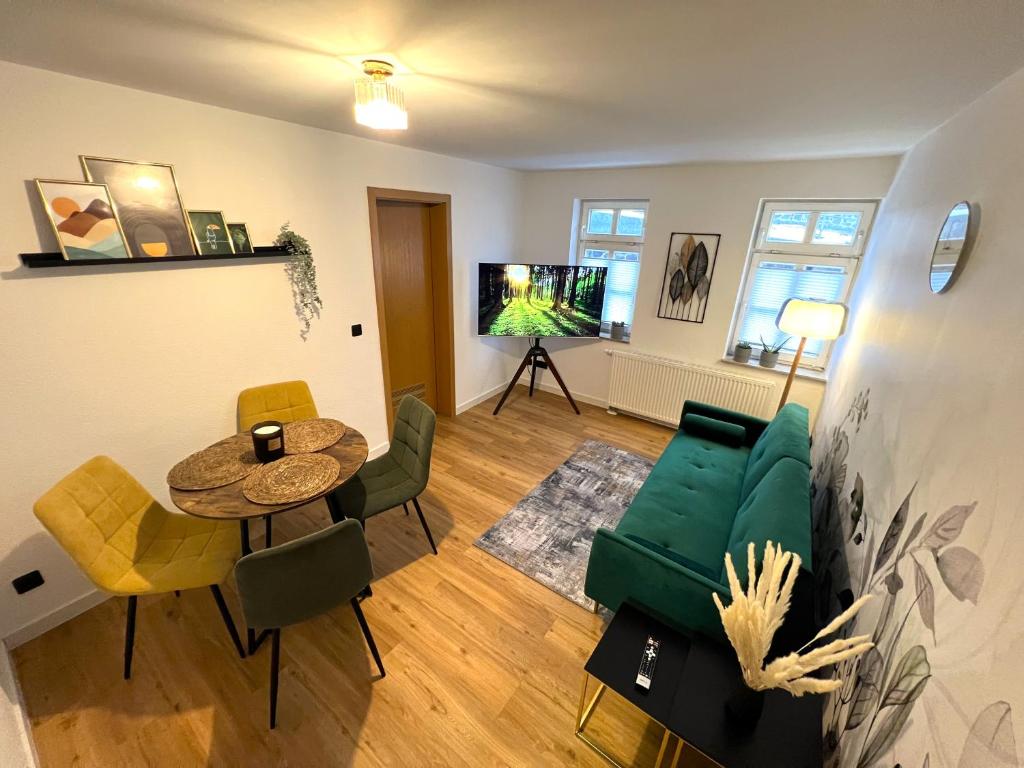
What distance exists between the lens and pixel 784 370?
3.45 meters

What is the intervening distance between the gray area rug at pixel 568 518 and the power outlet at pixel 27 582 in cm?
216

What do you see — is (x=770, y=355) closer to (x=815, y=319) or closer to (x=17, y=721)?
(x=815, y=319)

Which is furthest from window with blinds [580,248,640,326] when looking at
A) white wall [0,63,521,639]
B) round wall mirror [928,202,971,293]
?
round wall mirror [928,202,971,293]

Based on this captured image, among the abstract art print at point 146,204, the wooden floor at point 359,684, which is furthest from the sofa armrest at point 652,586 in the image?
the abstract art print at point 146,204

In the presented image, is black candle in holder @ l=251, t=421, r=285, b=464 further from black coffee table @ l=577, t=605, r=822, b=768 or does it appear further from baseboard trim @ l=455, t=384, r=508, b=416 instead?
baseboard trim @ l=455, t=384, r=508, b=416

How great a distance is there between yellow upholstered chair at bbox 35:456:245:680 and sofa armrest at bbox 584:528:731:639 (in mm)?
1661

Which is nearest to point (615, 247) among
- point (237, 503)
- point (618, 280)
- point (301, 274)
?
point (618, 280)

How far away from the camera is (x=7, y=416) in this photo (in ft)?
5.49

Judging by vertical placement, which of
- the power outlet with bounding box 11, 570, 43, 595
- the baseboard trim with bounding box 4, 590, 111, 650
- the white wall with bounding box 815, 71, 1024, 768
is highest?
the white wall with bounding box 815, 71, 1024, 768

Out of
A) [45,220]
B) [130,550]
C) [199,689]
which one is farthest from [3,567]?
[45,220]

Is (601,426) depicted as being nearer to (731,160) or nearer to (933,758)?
(731,160)

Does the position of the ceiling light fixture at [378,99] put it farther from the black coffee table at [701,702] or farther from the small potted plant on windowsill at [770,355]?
the small potted plant on windowsill at [770,355]

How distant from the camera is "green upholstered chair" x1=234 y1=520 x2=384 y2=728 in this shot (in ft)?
4.54

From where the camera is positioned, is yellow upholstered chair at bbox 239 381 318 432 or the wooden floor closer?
the wooden floor
